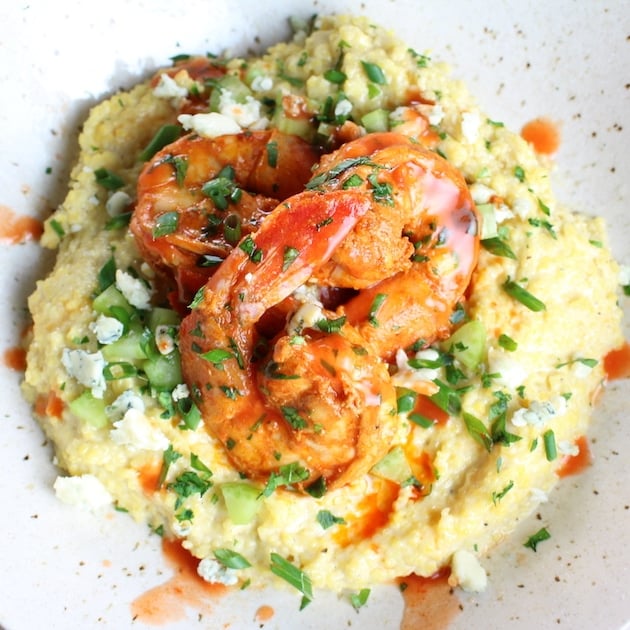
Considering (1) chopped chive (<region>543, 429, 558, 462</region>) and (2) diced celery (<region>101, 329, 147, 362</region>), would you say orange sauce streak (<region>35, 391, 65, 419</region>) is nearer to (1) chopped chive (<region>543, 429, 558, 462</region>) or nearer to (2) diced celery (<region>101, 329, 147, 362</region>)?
(2) diced celery (<region>101, 329, 147, 362</region>)

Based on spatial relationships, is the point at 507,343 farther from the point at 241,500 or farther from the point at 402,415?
the point at 241,500

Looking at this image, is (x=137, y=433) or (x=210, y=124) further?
(x=210, y=124)

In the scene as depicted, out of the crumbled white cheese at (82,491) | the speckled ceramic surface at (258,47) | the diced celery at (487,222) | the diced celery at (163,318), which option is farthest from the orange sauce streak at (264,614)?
the diced celery at (487,222)

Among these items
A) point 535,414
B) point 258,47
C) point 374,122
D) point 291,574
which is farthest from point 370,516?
point 258,47

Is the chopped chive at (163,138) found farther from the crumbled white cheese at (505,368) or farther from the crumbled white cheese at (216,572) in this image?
the crumbled white cheese at (216,572)

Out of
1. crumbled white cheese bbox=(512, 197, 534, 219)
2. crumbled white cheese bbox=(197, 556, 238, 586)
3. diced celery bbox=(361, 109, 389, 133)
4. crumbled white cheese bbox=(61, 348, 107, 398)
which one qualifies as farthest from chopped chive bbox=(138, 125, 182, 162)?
crumbled white cheese bbox=(197, 556, 238, 586)

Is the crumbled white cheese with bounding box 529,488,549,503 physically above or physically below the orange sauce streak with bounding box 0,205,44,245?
above
